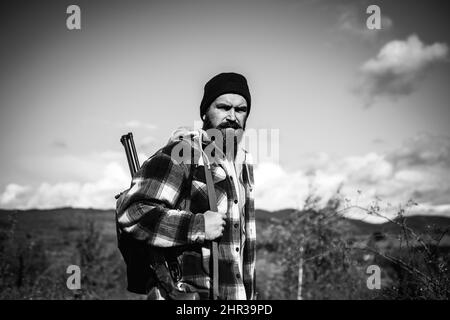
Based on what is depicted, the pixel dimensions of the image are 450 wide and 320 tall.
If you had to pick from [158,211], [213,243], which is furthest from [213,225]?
[158,211]

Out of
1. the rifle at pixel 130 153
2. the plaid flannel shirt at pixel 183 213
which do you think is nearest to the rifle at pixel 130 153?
the rifle at pixel 130 153

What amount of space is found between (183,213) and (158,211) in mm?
150

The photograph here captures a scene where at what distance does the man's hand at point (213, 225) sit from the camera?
1802 mm

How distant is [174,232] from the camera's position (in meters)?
1.75

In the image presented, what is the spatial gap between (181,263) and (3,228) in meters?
12.2

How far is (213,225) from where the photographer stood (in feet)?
5.97

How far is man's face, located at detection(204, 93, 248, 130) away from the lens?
2307 mm

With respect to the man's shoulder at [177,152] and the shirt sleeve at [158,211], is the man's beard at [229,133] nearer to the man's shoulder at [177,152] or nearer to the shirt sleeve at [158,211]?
the man's shoulder at [177,152]

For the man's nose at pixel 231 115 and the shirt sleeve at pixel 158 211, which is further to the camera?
the man's nose at pixel 231 115

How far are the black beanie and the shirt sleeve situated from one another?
75 cm

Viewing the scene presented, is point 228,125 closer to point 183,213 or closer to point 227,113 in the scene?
point 227,113

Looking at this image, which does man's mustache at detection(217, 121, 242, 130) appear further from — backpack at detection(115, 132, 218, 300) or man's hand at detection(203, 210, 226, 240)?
backpack at detection(115, 132, 218, 300)
